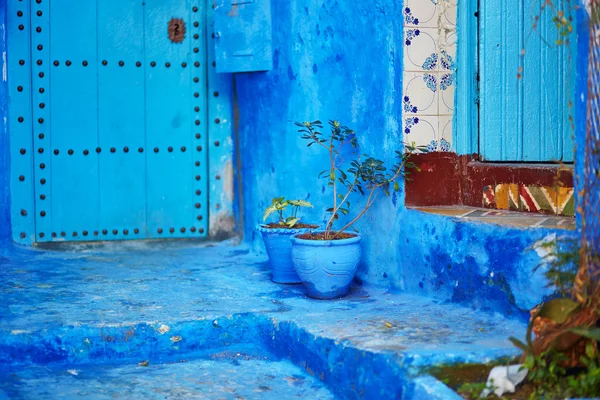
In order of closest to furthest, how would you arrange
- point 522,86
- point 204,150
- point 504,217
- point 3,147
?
1. point 504,217
2. point 522,86
3. point 3,147
4. point 204,150

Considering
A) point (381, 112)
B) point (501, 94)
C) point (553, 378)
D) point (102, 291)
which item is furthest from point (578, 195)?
point (102, 291)

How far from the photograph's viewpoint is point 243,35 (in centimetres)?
498

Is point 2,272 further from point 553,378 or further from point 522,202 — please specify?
point 553,378

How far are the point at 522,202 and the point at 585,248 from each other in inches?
45.8

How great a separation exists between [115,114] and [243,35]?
1.05 meters

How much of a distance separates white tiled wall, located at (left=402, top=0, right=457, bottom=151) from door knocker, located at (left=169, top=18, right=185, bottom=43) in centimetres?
211

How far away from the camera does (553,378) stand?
7.91 feet

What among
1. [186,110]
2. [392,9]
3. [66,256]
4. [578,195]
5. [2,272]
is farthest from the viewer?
[186,110]

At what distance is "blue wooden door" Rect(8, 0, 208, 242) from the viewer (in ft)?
17.2

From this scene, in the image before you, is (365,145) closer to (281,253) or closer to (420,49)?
(420,49)

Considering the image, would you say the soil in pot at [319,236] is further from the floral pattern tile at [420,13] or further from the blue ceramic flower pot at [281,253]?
the floral pattern tile at [420,13]

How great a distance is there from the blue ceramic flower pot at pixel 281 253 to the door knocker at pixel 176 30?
1813 millimetres

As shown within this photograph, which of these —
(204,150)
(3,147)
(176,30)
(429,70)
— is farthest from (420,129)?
(3,147)

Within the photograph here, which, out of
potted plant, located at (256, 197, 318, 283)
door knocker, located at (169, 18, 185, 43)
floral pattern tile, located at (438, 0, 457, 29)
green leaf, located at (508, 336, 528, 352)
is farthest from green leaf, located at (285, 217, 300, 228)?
green leaf, located at (508, 336, 528, 352)
